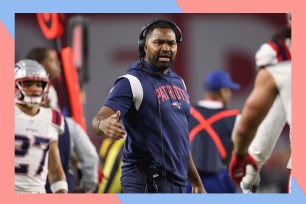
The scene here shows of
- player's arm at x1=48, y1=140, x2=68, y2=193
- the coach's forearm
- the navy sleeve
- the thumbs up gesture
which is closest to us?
the thumbs up gesture

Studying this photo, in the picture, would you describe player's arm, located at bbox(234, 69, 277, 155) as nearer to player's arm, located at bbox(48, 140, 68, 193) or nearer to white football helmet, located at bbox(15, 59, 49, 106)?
player's arm, located at bbox(48, 140, 68, 193)

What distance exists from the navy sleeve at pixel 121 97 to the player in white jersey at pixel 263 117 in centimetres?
82

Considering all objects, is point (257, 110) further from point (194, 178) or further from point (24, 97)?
point (24, 97)

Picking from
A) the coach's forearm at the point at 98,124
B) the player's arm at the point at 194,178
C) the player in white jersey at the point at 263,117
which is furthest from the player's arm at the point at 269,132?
the coach's forearm at the point at 98,124

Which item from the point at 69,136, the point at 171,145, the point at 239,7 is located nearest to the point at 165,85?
the point at 171,145

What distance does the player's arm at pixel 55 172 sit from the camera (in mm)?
5051

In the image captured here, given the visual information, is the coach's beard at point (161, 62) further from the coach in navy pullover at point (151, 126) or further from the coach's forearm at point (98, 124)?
the coach's forearm at point (98, 124)

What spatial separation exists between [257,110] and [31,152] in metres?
1.25

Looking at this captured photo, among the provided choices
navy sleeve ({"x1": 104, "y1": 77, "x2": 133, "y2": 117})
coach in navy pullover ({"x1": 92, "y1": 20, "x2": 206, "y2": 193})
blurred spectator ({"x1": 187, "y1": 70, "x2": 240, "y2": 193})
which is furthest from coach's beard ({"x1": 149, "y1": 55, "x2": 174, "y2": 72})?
blurred spectator ({"x1": 187, "y1": 70, "x2": 240, "y2": 193})

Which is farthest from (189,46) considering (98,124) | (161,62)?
(98,124)

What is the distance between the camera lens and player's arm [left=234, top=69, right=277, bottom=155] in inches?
185

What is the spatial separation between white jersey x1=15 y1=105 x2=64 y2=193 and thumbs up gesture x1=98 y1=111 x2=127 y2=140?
3.60 ft

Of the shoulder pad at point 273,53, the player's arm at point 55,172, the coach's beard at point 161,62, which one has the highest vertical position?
the shoulder pad at point 273,53

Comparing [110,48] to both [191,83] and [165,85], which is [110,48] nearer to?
[191,83]
